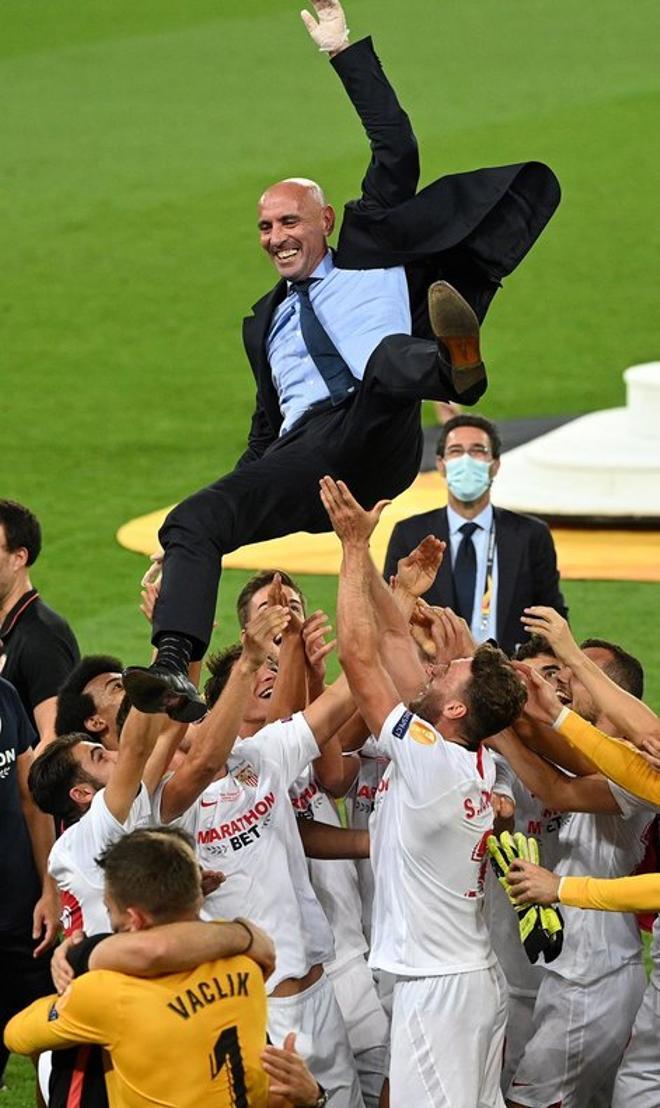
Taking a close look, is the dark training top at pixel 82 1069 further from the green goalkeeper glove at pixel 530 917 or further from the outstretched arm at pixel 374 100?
the outstretched arm at pixel 374 100

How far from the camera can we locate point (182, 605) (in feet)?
19.3

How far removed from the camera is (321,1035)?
6.09 m

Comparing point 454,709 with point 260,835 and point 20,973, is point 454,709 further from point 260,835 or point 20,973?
point 20,973

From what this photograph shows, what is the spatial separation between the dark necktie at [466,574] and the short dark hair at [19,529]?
223 centimetres

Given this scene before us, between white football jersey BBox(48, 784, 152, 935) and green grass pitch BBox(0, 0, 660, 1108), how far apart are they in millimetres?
6181

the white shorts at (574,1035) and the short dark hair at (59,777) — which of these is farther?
the white shorts at (574,1035)

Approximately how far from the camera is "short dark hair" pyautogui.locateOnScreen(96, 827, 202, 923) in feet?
15.6

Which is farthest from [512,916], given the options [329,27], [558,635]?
[329,27]

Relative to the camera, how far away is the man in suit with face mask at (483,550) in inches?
355

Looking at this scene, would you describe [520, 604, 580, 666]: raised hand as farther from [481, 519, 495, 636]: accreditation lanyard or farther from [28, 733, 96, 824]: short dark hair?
[481, 519, 495, 636]: accreditation lanyard

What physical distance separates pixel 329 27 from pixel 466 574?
3600 mm

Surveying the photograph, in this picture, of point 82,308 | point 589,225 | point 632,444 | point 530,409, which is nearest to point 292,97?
point 589,225

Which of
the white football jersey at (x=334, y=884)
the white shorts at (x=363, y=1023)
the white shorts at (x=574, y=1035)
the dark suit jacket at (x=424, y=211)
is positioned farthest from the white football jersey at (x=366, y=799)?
the dark suit jacket at (x=424, y=211)

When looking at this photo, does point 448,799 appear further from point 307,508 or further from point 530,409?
point 530,409
